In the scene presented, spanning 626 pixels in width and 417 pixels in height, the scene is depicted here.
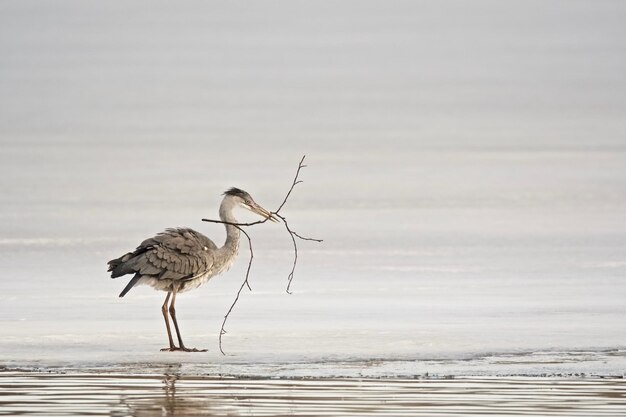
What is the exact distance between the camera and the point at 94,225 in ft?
79.3

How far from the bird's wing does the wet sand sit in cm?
305

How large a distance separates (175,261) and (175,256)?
5cm

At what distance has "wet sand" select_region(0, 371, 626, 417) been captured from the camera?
940 centimetres

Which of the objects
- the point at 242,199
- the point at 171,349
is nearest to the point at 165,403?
the point at 171,349

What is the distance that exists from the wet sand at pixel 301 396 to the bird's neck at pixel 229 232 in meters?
3.87

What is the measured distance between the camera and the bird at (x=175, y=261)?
1421 centimetres

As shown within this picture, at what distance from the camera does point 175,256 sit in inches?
566

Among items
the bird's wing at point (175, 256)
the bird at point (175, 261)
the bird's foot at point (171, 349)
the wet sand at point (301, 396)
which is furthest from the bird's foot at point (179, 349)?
the wet sand at point (301, 396)

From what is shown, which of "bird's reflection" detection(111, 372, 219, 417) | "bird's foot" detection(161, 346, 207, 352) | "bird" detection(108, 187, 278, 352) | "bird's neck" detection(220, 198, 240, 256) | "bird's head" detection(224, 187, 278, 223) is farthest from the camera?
"bird's head" detection(224, 187, 278, 223)

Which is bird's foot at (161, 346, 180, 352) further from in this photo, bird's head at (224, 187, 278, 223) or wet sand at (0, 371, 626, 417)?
bird's head at (224, 187, 278, 223)

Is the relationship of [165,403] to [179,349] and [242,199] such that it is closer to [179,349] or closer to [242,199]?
[179,349]

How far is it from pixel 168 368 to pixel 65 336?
7.52 feet

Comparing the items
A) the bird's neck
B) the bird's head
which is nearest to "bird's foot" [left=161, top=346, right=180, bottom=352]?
the bird's neck

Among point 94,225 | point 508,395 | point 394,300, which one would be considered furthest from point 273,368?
point 94,225
